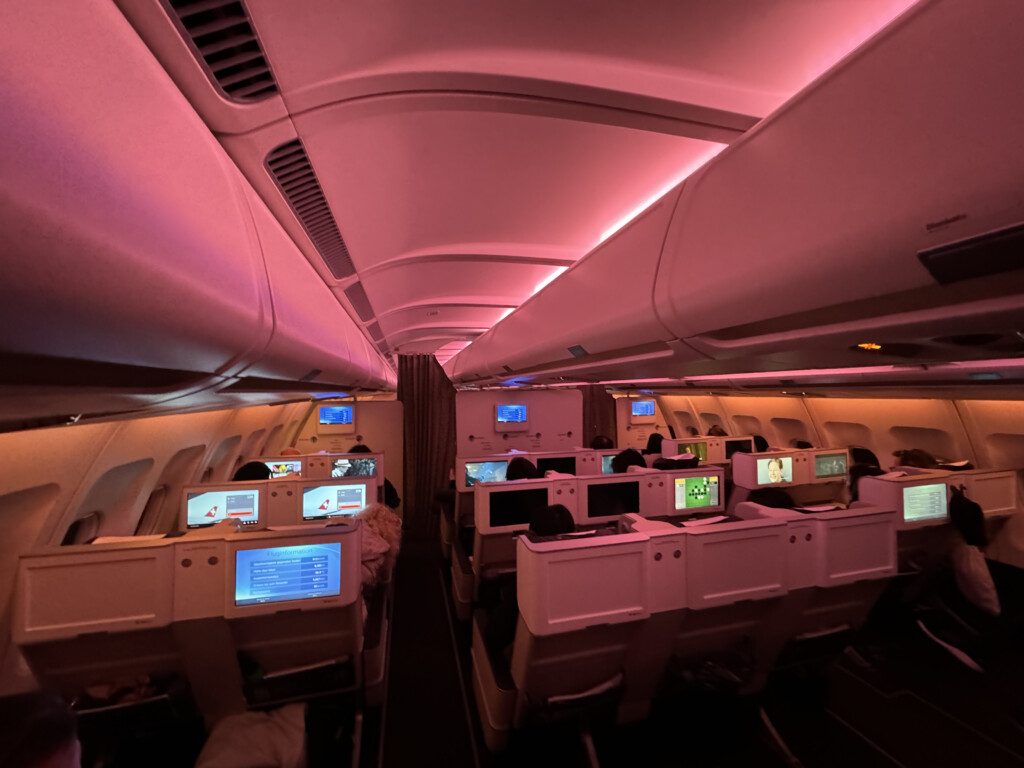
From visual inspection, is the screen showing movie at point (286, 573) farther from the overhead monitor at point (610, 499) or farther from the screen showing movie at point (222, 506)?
the overhead monitor at point (610, 499)

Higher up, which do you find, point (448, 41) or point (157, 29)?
point (448, 41)

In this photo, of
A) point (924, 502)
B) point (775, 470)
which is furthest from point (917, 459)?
point (924, 502)

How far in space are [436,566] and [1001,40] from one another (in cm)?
764

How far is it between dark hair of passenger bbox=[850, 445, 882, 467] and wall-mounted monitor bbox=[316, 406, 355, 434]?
31.9 ft

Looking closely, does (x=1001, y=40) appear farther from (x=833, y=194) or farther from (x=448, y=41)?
(x=448, y=41)

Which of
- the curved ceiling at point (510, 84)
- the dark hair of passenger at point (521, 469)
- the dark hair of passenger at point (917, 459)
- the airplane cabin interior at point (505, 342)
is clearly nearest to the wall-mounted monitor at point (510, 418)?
the airplane cabin interior at point (505, 342)

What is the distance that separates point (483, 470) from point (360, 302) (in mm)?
3957

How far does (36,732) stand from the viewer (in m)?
1.24

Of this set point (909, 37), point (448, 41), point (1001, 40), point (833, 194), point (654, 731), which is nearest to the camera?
point (1001, 40)

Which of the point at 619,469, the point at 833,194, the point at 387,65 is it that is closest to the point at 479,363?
the point at 619,469

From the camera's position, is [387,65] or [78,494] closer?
[387,65]

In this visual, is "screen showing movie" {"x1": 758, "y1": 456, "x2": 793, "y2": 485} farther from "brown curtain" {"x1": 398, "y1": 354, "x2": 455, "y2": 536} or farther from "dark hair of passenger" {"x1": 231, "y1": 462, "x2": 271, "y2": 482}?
"dark hair of passenger" {"x1": 231, "y1": 462, "x2": 271, "y2": 482}

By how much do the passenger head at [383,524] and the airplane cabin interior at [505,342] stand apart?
56 mm

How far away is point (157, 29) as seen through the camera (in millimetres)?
822
